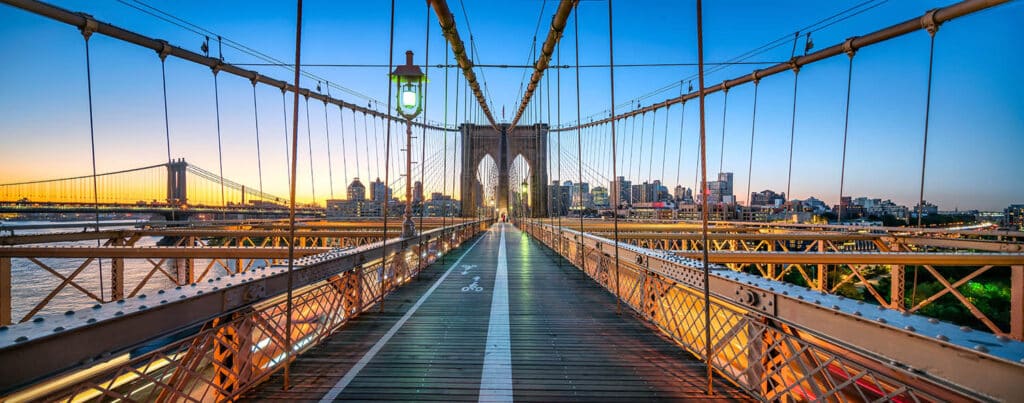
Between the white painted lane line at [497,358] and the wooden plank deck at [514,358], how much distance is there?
0.05 metres

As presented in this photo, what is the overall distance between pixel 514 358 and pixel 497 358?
6.8 inches

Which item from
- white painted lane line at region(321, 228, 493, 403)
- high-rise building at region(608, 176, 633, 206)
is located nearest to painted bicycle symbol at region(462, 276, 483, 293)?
white painted lane line at region(321, 228, 493, 403)

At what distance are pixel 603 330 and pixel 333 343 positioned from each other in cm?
316

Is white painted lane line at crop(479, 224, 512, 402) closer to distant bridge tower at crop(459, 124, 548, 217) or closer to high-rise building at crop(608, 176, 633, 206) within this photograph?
high-rise building at crop(608, 176, 633, 206)

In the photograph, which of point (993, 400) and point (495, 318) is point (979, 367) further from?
point (495, 318)

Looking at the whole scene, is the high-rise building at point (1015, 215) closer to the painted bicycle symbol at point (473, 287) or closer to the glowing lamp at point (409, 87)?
the painted bicycle symbol at point (473, 287)

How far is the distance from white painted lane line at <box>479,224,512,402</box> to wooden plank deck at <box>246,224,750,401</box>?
54mm

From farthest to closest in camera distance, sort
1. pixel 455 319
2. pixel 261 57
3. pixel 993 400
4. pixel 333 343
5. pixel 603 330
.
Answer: pixel 261 57 → pixel 455 319 → pixel 603 330 → pixel 333 343 → pixel 993 400

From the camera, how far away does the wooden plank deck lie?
3.21 meters

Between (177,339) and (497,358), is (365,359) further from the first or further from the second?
(177,339)

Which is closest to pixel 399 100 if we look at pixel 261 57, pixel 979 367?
pixel 979 367

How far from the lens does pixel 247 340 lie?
3.10 metres

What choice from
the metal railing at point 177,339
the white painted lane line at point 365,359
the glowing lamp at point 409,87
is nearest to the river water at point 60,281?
the glowing lamp at point 409,87

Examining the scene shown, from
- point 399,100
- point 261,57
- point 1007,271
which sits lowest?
point 1007,271
